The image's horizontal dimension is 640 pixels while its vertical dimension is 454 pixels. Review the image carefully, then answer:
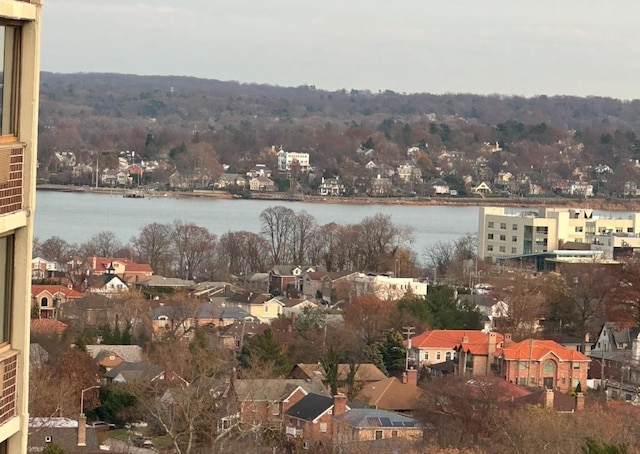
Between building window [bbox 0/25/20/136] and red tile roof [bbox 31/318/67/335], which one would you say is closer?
building window [bbox 0/25/20/136]

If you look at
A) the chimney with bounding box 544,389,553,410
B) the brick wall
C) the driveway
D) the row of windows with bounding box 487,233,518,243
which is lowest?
the driveway

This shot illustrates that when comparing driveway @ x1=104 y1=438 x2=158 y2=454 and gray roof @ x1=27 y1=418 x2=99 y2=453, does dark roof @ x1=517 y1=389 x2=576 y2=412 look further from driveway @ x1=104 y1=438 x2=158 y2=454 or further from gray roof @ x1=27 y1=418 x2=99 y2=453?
gray roof @ x1=27 y1=418 x2=99 y2=453

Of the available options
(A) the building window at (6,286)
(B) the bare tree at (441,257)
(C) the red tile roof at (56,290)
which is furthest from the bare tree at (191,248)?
(A) the building window at (6,286)

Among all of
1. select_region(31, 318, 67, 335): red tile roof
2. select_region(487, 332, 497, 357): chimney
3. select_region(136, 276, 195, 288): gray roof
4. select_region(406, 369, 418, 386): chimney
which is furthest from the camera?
select_region(136, 276, 195, 288): gray roof

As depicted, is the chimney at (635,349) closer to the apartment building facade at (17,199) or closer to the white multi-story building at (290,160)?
the apartment building facade at (17,199)

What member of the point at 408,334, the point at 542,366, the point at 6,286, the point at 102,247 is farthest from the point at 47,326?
the point at 6,286

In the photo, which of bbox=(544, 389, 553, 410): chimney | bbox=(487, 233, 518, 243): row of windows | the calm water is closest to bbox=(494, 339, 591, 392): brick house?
bbox=(544, 389, 553, 410): chimney
